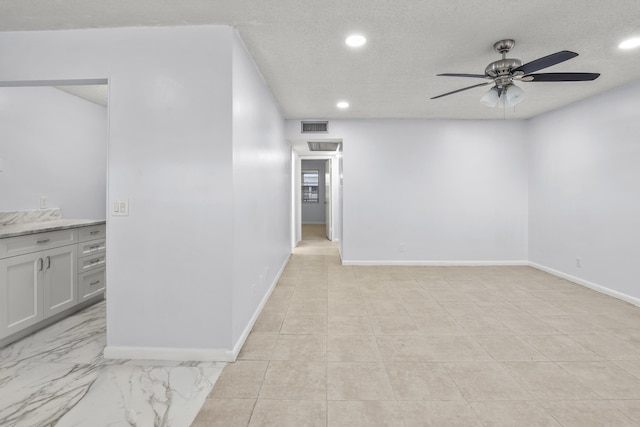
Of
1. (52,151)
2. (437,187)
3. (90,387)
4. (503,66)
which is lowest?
(90,387)

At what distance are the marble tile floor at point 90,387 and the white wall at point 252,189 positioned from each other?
1.57 ft

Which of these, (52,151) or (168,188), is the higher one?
(52,151)

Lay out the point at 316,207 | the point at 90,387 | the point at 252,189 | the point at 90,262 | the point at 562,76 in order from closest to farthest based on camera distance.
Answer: the point at 90,387, the point at 562,76, the point at 252,189, the point at 90,262, the point at 316,207

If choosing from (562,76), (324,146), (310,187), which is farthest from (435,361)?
(310,187)

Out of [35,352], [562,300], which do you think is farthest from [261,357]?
[562,300]

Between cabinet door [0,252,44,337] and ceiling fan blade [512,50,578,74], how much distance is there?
4210 millimetres

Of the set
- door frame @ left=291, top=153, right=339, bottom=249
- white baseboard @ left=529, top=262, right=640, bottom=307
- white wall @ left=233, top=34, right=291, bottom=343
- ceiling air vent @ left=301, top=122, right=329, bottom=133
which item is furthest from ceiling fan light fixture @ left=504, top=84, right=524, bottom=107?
door frame @ left=291, top=153, right=339, bottom=249

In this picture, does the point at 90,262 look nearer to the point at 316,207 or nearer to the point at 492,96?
the point at 492,96

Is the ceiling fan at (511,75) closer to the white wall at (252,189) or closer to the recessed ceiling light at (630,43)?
the recessed ceiling light at (630,43)

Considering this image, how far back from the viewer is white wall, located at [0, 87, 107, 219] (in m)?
2.96

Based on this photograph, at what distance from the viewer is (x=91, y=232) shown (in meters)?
3.09

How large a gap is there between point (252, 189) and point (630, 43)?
3.45 m

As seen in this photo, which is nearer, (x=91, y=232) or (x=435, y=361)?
(x=435, y=361)

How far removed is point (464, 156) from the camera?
16.4ft
